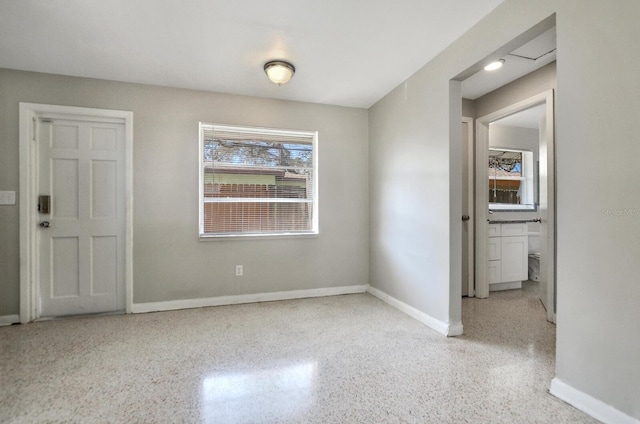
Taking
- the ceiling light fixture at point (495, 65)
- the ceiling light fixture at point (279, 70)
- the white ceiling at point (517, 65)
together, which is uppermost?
the white ceiling at point (517, 65)

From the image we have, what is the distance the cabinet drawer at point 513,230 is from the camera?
4.16 metres

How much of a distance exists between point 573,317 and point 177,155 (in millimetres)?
3589

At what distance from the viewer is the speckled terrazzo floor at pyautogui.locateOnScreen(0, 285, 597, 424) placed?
5.43 ft

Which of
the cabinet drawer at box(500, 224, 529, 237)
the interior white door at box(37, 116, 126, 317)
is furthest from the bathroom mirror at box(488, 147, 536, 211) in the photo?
the interior white door at box(37, 116, 126, 317)

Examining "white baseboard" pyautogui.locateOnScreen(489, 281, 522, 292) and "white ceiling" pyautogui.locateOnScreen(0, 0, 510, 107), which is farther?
"white baseboard" pyautogui.locateOnScreen(489, 281, 522, 292)

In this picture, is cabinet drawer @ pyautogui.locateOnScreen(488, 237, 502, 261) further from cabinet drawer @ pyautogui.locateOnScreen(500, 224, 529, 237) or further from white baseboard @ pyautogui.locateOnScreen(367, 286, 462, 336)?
white baseboard @ pyautogui.locateOnScreen(367, 286, 462, 336)

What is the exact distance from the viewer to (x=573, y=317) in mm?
1693

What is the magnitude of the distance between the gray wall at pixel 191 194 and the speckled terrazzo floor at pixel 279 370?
19.8 inches

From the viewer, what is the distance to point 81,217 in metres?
3.17

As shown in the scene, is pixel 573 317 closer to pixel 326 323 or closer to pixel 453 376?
pixel 453 376

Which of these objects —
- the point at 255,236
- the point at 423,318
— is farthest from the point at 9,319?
the point at 423,318

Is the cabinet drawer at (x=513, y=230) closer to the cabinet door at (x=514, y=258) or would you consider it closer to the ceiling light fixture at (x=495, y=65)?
the cabinet door at (x=514, y=258)

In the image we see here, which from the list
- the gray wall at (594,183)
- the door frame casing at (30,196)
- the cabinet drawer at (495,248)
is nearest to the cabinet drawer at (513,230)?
the cabinet drawer at (495,248)

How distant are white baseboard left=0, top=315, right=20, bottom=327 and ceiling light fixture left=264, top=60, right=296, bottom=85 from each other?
3.29 m
